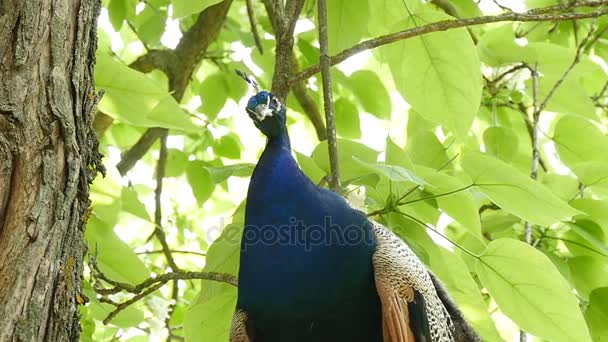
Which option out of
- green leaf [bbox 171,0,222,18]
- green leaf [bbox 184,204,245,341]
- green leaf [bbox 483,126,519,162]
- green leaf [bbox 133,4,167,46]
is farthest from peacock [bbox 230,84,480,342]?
green leaf [bbox 133,4,167,46]

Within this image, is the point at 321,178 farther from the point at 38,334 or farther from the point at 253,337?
the point at 38,334

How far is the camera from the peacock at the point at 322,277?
2344 mm

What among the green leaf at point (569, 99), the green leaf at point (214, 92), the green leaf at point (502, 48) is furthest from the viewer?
the green leaf at point (214, 92)

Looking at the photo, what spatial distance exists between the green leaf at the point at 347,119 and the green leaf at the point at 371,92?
68mm

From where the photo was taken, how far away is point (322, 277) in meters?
2.35

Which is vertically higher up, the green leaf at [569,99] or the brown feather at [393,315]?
the green leaf at [569,99]

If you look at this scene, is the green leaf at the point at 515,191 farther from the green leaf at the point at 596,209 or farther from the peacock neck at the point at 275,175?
the green leaf at the point at 596,209

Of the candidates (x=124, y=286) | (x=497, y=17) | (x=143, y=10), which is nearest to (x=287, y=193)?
(x=124, y=286)

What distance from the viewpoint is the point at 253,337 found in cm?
241

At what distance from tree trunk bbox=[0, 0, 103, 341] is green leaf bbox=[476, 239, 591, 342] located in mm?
1228

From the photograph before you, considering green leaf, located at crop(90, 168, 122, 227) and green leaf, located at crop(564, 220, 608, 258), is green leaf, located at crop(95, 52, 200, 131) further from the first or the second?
green leaf, located at crop(564, 220, 608, 258)

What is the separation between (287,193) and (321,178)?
0.27 metres
